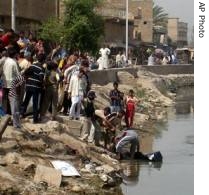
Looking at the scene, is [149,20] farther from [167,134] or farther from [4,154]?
[4,154]

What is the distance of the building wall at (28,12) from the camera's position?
1342 inches

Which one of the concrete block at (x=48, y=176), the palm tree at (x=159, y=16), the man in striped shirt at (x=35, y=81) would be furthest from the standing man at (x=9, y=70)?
the palm tree at (x=159, y=16)

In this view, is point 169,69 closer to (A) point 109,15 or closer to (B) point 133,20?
(A) point 109,15

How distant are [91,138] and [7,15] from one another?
21336 mm

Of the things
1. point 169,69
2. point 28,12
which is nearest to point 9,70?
point 28,12

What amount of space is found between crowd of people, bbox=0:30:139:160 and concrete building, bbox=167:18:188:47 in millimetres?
103214

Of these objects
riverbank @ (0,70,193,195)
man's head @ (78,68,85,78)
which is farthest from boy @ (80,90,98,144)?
man's head @ (78,68,85,78)

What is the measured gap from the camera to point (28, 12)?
37719 millimetres

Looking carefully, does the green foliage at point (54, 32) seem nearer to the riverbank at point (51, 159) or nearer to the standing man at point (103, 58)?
the standing man at point (103, 58)

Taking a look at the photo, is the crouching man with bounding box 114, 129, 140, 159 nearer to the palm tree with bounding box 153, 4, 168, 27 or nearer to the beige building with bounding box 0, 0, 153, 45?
the beige building with bounding box 0, 0, 153, 45

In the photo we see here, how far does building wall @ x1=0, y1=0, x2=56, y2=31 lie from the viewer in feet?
112

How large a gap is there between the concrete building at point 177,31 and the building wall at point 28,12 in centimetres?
7757

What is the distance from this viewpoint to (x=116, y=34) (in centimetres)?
6125

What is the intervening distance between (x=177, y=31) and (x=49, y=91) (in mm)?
110156
